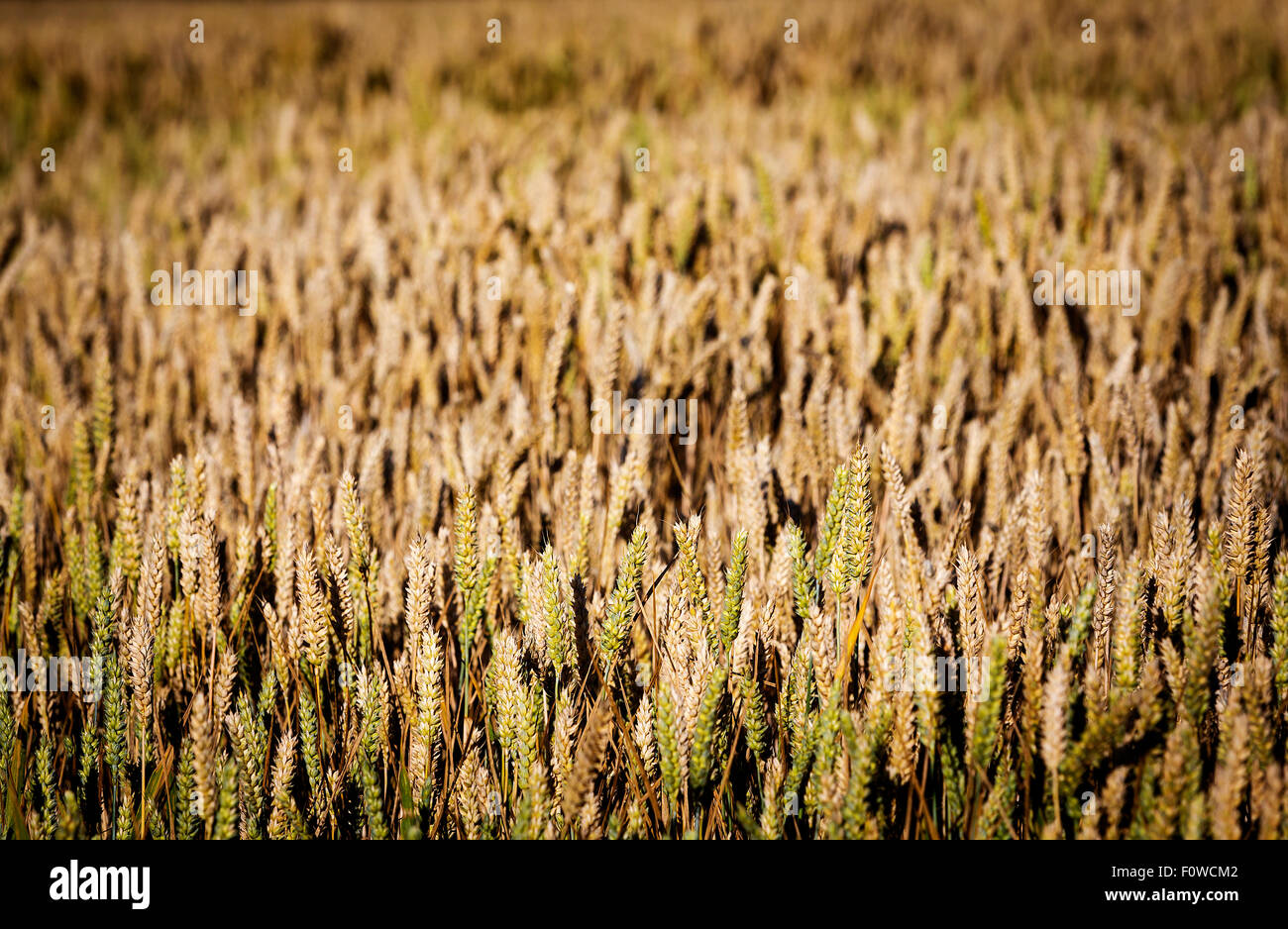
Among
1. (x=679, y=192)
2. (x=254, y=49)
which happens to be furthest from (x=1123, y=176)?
(x=254, y=49)

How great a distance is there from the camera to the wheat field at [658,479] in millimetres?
936

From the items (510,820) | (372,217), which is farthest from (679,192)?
(510,820)

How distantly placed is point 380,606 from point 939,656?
740 millimetres

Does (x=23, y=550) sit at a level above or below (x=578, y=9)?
below

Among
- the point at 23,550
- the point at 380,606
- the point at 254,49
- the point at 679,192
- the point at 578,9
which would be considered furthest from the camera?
the point at 578,9

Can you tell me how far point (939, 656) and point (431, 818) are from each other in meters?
0.63

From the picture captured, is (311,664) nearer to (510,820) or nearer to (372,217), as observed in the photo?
(510,820)

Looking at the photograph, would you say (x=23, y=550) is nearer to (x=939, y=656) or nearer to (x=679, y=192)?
(x=939, y=656)

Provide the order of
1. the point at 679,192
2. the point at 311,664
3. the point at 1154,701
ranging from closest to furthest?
the point at 1154,701 < the point at 311,664 < the point at 679,192

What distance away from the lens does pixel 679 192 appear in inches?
110

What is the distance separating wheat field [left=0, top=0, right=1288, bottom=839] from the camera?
94 centimetres

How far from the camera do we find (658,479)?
5.24ft
